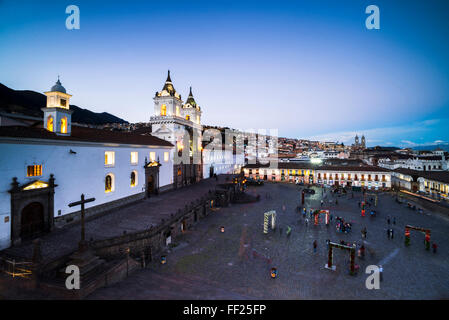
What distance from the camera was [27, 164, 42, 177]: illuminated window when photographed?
15916mm

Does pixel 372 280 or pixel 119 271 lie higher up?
pixel 119 271

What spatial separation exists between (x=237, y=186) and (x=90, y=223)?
28843 millimetres

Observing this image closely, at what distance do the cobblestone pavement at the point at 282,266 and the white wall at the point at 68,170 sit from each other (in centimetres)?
968

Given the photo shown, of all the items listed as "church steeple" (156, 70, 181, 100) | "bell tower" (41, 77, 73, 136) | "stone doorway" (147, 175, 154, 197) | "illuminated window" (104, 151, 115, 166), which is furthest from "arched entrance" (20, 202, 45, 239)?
"church steeple" (156, 70, 181, 100)

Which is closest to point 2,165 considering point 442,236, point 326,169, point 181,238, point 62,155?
point 62,155

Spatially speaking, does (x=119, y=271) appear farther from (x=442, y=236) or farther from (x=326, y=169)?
(x=326, y=169)

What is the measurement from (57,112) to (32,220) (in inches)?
363

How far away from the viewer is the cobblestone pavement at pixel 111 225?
47.0 ft

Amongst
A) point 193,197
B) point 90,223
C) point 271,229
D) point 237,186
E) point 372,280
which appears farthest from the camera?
point 237,186

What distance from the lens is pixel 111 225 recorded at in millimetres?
18922

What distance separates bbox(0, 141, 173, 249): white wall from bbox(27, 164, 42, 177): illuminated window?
0.24 meters

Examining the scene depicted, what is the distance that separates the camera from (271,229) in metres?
24.0

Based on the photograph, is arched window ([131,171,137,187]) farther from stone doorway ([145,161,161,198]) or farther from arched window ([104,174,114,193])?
arched window ([104,174,114,193])

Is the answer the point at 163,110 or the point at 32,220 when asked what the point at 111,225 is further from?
the point at 163,110
